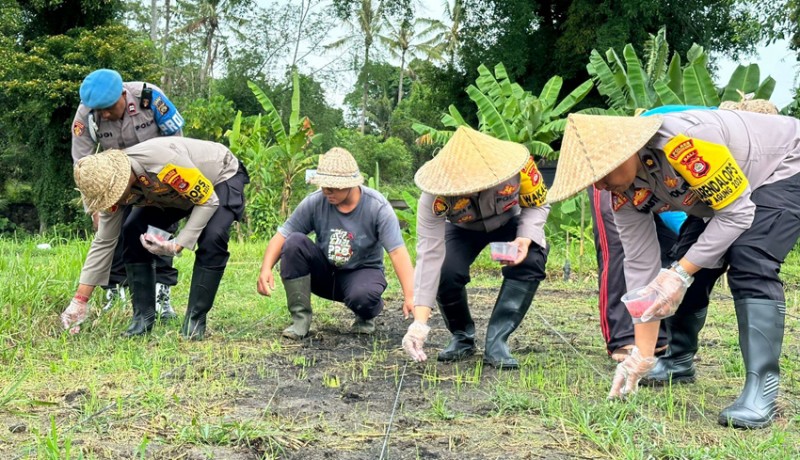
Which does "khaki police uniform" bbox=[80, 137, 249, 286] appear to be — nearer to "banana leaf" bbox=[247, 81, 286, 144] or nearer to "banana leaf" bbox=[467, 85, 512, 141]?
"banana leaf" bbox=[467, 85, 512, 141]

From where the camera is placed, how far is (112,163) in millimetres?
4047

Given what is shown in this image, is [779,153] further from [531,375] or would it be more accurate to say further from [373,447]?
[373,447]

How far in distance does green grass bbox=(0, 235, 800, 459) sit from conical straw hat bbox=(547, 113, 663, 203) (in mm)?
829

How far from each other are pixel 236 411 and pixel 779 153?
7.46ft

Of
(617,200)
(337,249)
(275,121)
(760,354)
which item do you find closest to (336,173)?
(337,249)

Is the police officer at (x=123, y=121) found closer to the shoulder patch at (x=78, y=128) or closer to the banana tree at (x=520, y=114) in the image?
the shoulder patch at (x=78, y=128)

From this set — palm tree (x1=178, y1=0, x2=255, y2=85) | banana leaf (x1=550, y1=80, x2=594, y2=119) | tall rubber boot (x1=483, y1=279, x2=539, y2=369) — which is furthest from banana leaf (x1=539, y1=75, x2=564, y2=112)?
palm tree (x1=178, y1=0, x2=255, y2=85)

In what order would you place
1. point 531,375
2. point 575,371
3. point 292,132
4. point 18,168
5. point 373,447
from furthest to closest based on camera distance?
1. point 18,168
2. point 292,132
3. point 575,371
4. point 531,375
5. point 373,447

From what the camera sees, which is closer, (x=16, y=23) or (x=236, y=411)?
(x=236, y=411)

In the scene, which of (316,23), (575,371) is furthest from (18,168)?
(575,371)

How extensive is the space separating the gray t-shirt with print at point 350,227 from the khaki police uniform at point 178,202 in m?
0.41

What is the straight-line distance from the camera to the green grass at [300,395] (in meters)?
2.64

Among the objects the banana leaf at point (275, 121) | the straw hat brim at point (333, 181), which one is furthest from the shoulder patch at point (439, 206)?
the banana leaf at point (275, 121)

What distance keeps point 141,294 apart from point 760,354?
3348 millimetres
